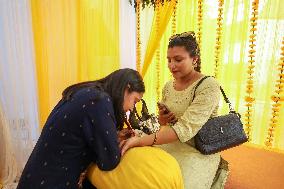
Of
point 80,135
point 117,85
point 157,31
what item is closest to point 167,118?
point 117,85

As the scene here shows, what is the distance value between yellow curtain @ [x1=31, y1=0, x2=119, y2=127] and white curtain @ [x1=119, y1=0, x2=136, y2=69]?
294 millimetres

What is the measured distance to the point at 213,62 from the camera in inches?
115

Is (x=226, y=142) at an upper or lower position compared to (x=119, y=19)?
lower

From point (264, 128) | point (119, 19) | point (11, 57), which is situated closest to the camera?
point (11, 57)

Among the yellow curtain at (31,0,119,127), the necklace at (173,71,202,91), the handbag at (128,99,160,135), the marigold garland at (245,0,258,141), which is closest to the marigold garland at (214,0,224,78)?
the marigold garland at (245,0,258,141)

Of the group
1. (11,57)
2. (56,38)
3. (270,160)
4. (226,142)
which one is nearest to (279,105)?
(270,160)

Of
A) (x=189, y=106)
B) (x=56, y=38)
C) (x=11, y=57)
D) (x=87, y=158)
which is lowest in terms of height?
(x=87, y=158)

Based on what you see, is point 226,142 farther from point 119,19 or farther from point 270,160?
point 119,19

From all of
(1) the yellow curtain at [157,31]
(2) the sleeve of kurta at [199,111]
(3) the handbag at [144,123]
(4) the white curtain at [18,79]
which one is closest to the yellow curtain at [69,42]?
(4) the white curtain at [18,79]

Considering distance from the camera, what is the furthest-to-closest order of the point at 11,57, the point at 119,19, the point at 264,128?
the point at 119,19, the point at 264,128, the point at 11,57

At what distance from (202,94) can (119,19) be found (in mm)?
2075

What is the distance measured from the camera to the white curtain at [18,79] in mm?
2305

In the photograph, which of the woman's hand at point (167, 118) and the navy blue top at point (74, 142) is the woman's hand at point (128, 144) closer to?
the navy blue top at point (74, 142)

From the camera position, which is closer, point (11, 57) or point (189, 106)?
point (189, 106)
